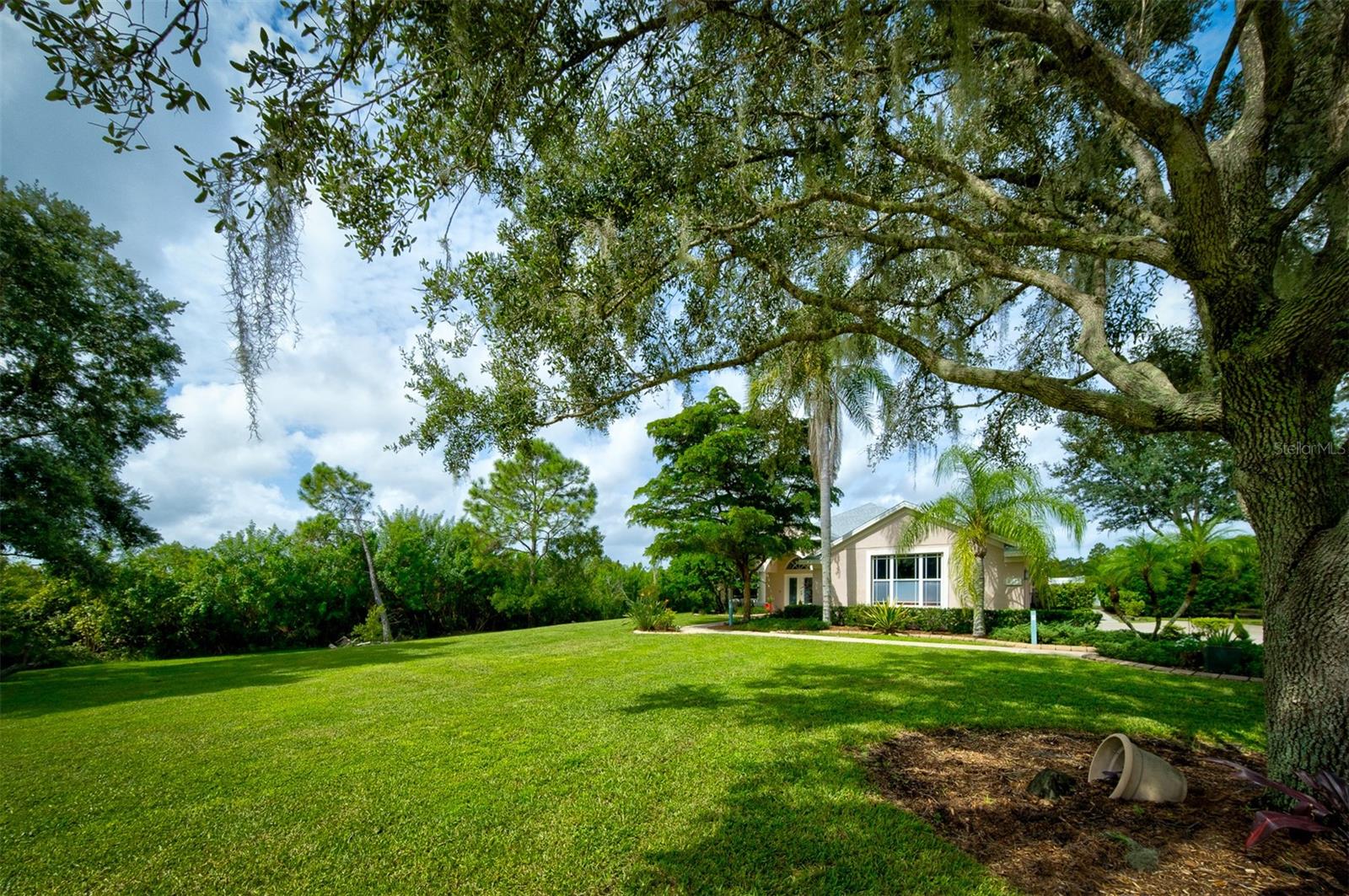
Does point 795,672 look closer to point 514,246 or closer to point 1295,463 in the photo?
point 1295,463

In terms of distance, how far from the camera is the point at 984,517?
14484 mm

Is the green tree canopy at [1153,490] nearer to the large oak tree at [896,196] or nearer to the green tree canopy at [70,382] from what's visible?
the large oak tree at [896,196]

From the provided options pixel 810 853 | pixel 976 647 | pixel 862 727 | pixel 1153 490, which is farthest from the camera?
pixel 1153 490

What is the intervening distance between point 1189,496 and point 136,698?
1435 inches

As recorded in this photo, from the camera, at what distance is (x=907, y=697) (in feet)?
22.0

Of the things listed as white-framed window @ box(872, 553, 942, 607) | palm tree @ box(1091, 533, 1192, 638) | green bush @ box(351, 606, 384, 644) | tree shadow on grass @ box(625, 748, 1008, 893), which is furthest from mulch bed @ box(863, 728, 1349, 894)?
green bush @ box(351, 606, 384, 644)

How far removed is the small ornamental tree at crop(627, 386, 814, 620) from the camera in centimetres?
1812

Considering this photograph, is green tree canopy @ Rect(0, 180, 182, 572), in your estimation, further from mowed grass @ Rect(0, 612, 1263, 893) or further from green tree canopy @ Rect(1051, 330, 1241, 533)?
green tree canopy @ Rect(1051, 330, 1241, 533)

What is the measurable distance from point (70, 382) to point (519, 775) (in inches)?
476

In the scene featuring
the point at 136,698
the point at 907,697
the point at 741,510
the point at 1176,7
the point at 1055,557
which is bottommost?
the point at 136,698

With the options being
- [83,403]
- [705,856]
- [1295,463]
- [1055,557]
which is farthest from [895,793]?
[83,403]

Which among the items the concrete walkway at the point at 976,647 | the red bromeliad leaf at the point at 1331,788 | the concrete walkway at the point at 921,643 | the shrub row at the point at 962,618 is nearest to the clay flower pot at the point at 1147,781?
the red bromeliad leaf at the point at 1331,788

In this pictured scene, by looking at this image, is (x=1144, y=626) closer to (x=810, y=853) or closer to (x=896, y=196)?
(x=896, y=196)

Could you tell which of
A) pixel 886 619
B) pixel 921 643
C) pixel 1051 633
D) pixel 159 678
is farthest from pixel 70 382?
pixel 1051 633
